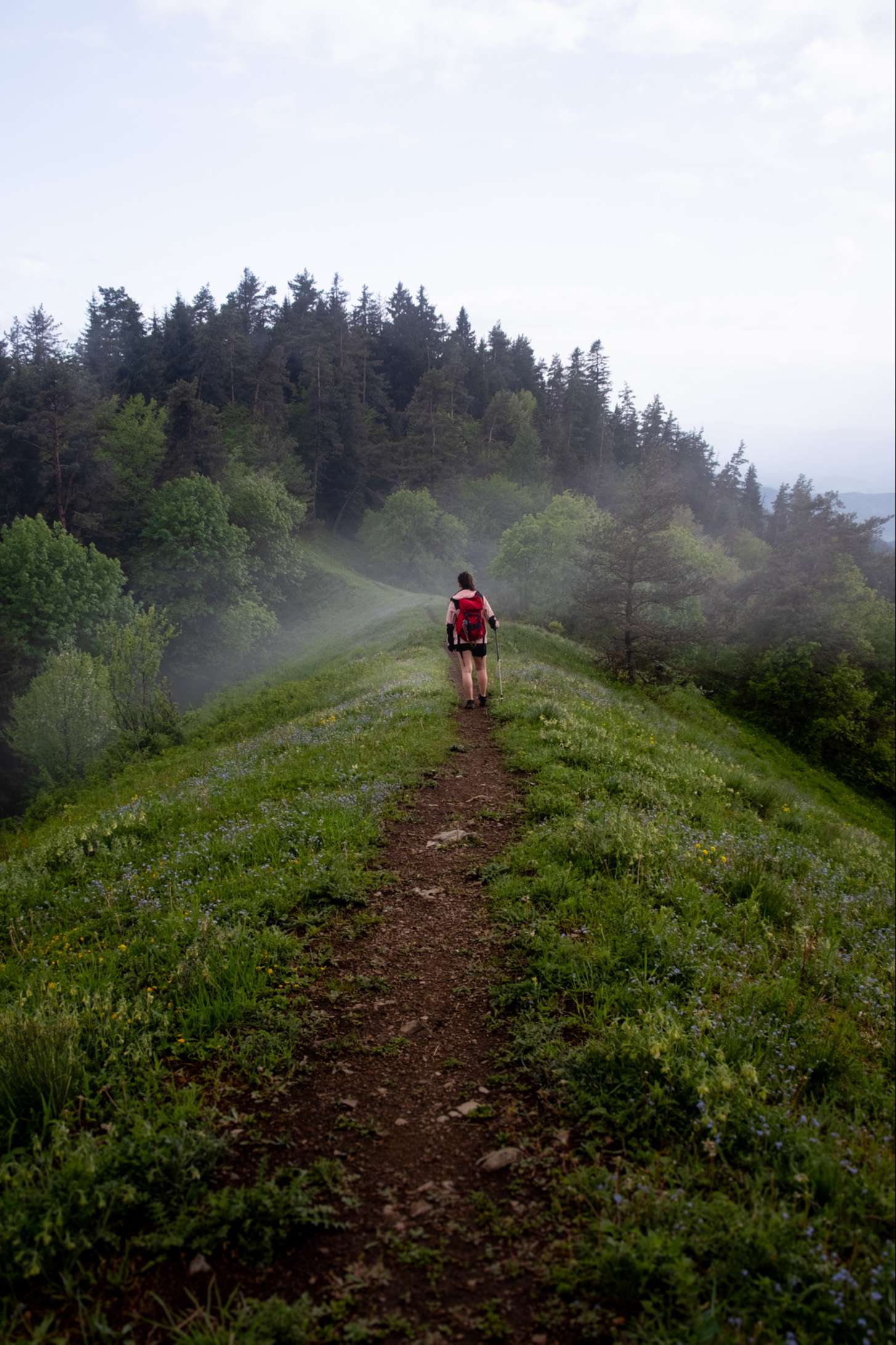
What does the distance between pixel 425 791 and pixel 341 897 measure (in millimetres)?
3695

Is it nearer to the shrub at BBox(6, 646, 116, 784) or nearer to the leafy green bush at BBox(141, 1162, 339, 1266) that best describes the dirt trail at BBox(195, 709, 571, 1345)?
the leafy green bush at BBox(141, 1162, 339, 1266)

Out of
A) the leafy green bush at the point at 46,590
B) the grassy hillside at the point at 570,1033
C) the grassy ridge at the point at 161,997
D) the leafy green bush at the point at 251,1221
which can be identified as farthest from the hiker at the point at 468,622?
the leafy green bush at the point at 46,590

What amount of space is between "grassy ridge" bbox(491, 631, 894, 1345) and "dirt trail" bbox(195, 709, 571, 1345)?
279 mm

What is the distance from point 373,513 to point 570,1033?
271 ft

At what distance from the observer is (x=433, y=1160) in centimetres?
404

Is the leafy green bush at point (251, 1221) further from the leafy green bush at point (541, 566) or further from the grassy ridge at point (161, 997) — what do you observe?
the leafy green bush at point (541, 566)

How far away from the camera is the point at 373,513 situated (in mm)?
84375

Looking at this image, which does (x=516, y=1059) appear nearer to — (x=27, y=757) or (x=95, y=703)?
(x=95, y=703)

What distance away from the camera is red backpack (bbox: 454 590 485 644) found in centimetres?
1596

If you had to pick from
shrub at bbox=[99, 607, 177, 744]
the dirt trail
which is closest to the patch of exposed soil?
the dirt trail

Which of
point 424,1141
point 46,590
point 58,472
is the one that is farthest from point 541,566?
point 424,1141

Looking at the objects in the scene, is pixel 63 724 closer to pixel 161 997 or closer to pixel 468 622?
pixel 468 622

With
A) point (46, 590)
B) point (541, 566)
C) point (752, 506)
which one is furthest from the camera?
point (752, 506)

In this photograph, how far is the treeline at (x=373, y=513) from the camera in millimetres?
35594
